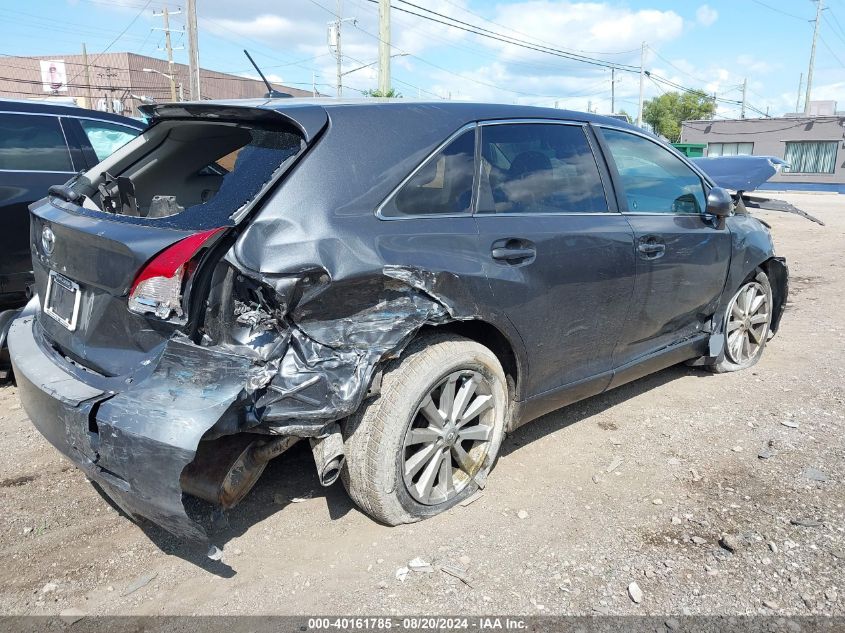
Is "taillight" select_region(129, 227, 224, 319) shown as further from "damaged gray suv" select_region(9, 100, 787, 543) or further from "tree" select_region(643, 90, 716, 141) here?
"tree" select_region(643, 90, 716, 141)

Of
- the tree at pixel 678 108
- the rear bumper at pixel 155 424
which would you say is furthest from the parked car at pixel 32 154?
the tree at pixel 678 108

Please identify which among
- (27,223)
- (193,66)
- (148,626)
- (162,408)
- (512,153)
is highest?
(193,66)

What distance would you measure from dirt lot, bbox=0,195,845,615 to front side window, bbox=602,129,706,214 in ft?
4.45

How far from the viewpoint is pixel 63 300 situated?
290 cm

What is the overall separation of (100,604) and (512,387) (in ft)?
6.47

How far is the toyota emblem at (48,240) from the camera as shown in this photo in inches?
115

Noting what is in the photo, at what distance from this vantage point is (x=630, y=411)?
432 centimetres

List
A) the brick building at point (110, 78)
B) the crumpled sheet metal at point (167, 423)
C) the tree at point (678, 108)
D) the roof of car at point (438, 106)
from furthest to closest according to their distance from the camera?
the tree at point (678, 108), the brick building at point (110, 78), the roof of car at point (438, 106), the crumpled sheet metal at point (167, 423)

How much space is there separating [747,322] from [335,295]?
145 inches

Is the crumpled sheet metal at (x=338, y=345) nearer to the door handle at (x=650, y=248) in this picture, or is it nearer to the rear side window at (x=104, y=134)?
the door handle at (x=650, y=248)

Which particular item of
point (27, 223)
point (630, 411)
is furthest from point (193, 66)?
point (630, 411)

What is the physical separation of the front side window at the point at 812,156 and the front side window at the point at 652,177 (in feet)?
130

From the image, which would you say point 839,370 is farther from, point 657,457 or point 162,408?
point 162,408

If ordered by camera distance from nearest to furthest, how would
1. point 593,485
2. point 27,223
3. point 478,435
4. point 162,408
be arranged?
1. point 162,408
2. point 478,435
3. point 593,485
4. point 27,223
